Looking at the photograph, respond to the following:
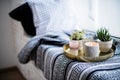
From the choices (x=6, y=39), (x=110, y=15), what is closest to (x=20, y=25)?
(x=6, y=39)

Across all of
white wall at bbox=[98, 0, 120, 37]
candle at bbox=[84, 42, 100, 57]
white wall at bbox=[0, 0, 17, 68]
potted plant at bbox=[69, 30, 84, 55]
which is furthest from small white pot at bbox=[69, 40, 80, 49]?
white wall at bbox=[0, 0, 17, 68]

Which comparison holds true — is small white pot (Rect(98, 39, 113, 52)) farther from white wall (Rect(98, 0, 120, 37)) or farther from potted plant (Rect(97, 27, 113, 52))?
white wall (Rect(98, 0, 120, 37))

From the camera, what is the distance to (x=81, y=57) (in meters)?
1.03

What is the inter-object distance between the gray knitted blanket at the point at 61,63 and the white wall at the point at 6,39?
97cm

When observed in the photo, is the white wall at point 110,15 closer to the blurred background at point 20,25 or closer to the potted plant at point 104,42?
the blurred background at point 20,25

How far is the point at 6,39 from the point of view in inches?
97.8

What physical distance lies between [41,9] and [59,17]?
A: 0.67 ft

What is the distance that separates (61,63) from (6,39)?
63.2 inches

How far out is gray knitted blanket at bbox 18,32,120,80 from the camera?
877mm

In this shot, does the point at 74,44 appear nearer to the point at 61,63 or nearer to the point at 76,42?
the point at 76,42

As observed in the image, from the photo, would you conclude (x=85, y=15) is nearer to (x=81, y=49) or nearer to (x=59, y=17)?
(x=59, y=17)

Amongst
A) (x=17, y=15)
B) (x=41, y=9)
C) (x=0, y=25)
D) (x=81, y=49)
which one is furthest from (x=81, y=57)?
(x=0, y=25)

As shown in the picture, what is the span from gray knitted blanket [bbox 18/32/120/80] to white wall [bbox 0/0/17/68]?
3.18 ft

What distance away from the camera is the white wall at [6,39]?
2402 mm
